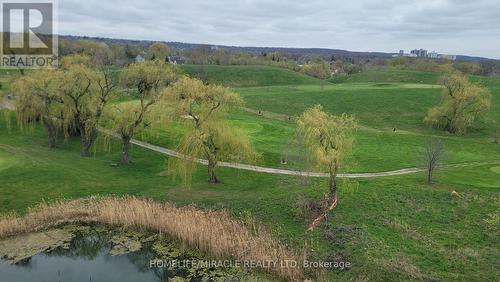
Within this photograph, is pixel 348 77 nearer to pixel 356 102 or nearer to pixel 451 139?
pixel 356 102

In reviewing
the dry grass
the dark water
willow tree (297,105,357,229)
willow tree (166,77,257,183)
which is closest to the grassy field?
the dry grass

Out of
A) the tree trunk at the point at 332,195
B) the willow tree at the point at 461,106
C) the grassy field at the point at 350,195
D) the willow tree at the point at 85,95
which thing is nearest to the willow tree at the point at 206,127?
the grassy field at the point at 350,195

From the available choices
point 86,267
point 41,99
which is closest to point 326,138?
point 86,267

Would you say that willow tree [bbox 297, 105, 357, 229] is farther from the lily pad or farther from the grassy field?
the lily pad

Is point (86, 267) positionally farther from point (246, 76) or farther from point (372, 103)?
point (246, 76)

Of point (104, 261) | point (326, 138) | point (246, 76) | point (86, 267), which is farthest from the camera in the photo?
point (246, 76)

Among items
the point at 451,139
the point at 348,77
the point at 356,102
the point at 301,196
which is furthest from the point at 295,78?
the point at 301,196
